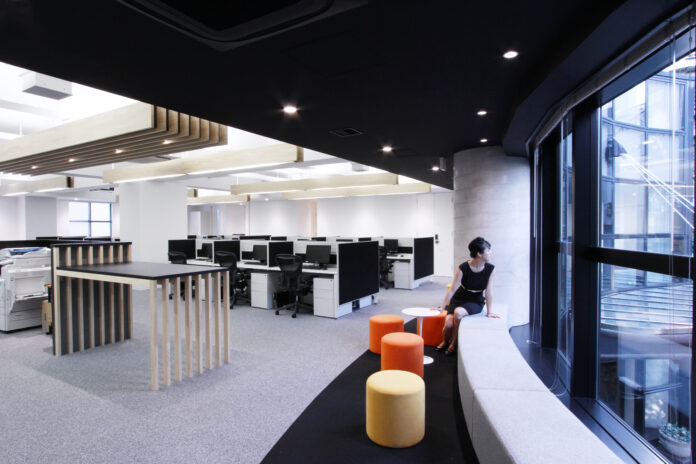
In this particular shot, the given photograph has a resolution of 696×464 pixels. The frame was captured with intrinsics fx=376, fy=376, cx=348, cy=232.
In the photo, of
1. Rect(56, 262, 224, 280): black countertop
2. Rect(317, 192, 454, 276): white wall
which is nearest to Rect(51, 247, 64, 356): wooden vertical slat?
Rect(56, 262, 224, 280): black countertop

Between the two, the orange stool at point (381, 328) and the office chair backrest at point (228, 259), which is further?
the office chair backrest at point (228, 259)

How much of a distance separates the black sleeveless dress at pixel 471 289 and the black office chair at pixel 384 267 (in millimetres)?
4872

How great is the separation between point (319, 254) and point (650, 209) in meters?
5.26

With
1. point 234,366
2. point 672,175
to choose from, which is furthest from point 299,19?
point 234,366

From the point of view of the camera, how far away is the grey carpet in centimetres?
274

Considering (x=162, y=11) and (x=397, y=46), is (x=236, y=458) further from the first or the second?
(x=397, y=46)

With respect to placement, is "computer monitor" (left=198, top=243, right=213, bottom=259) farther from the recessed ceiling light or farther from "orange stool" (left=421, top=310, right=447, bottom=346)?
the recessed ceiling light

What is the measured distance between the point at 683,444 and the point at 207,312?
471cm

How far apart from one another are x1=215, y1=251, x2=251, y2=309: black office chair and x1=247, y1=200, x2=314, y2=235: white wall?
24.6 feet

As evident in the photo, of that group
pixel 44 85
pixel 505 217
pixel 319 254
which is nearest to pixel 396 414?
pixel 505 217

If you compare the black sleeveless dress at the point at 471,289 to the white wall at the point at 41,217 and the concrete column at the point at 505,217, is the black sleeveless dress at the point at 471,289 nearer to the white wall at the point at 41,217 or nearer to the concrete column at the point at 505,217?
the concrete column at the point at 505,217

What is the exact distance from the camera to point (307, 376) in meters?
4.05

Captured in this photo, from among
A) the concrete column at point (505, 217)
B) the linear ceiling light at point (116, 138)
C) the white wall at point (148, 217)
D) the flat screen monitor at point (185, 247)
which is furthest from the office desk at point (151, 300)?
the white wall at point (148, 217)

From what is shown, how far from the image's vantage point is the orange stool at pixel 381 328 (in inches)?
183
